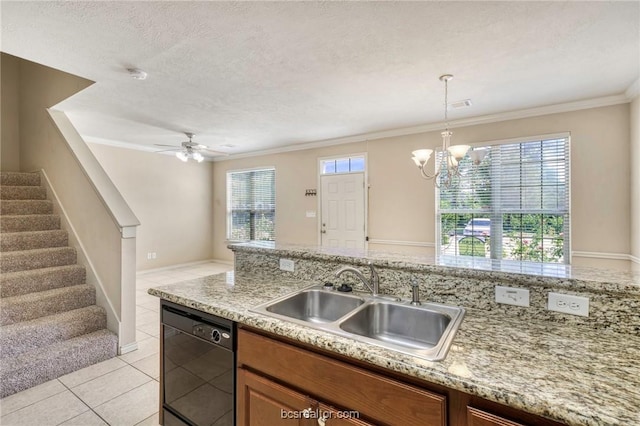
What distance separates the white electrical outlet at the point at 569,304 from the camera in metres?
1.17

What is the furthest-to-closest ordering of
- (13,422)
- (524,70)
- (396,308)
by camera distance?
(524,70), (13,422), (396,308)

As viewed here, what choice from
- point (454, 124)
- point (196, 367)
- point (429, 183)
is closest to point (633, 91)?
point (454, 124)

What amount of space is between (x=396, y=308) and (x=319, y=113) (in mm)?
2925

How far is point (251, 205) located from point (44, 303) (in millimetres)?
4161

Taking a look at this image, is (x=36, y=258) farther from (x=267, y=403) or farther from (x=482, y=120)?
(x=482, y=120)

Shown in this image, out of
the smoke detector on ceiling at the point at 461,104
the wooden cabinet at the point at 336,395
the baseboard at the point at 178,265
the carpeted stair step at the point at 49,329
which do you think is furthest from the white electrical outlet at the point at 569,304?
the baseboard at the point at 178,265

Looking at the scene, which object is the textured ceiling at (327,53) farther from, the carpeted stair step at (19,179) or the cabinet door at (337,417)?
the cabinet door at (337,417)

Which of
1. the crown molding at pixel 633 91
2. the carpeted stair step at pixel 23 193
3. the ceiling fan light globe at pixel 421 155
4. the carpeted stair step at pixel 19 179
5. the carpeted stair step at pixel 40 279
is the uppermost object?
the crown molding at pixel 633 91

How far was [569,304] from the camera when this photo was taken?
119 cm

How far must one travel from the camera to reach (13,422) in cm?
183

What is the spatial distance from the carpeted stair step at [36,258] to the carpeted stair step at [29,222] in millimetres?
393

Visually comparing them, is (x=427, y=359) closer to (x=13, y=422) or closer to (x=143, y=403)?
(x=143, y=403)

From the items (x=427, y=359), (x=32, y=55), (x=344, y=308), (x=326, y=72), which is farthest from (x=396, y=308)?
(x=32, y=55)

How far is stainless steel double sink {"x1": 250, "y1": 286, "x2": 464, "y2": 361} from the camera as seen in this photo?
1.31 m
